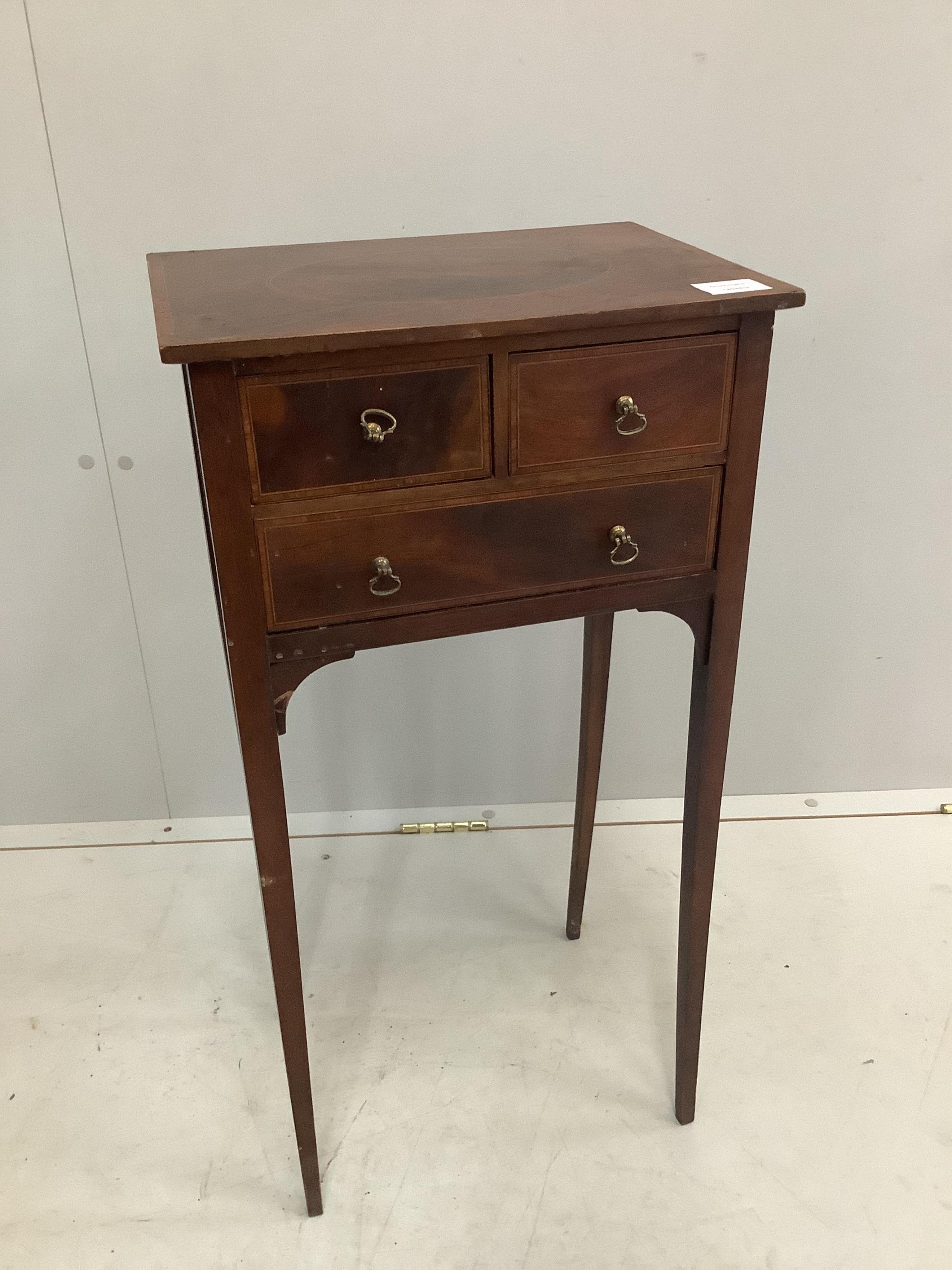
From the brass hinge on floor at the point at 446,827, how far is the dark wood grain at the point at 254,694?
0.70 m

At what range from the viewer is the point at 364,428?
0.97 meters

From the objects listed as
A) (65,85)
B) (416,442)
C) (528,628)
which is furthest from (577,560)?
(65,85)

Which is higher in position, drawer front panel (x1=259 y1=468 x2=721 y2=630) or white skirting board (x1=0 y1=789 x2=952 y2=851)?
drawer front panel (x1=259 y1=468 x2=721 y2=630)

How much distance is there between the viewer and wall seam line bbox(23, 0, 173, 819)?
1.46 metres

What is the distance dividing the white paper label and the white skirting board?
1181 millimetres

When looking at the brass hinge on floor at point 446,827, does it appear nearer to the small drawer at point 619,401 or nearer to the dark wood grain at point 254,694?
the dark wood grain at point 254,694

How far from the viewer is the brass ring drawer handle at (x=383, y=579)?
3.37ft

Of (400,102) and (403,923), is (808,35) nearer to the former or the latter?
(400,102)

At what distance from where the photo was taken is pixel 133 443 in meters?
1.66

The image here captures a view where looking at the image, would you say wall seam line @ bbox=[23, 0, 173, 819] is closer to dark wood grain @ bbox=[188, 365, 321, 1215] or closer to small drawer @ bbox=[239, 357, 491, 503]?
dark wood grain @ bbox=[188, 365, 321, 1215]

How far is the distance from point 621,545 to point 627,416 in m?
0.14

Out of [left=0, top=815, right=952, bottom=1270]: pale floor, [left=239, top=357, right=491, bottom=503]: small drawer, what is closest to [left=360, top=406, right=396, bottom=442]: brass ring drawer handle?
[left=239, top=357, right=491, bottom=503]: small drawer

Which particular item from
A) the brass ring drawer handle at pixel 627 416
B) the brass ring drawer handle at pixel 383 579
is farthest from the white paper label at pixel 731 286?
the brass ring drawer handle at pixel 383 579

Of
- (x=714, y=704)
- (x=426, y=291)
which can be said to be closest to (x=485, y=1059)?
(x=714, y=704)
